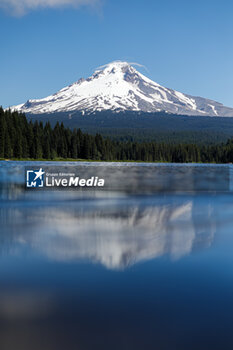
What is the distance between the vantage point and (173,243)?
11898 mm

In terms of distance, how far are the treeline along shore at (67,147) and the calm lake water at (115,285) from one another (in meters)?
88.1

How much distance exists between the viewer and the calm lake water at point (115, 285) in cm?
568

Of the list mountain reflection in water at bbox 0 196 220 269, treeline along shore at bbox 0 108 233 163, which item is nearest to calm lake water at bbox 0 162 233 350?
mountain reflection in water at bbox 0 196 220 269

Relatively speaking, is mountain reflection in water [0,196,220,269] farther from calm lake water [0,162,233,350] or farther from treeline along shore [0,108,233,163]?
treeline along shore [0,108,233,163]

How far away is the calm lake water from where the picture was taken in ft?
18.6

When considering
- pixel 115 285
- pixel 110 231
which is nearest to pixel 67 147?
pixel 110 231

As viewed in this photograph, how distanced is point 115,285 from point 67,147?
129 metres

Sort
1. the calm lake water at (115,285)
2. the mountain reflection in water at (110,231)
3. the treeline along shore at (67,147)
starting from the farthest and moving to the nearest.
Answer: the treeline along shore at (67,147) < the mountain reflection in water at (110,231) < the calm lake water at (115,285)

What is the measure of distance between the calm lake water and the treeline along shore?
8807cm

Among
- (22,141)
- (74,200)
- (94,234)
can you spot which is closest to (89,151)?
(22,141)

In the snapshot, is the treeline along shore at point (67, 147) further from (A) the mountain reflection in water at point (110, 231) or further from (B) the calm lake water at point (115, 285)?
(B) the calm lake water at point (115, 285)

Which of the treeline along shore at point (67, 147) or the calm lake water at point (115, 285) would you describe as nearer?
the calm lake water at point (115, 285)

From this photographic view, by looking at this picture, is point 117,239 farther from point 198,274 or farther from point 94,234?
point 198,274

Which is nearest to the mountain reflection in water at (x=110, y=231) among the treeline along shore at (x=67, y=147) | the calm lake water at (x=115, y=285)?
the calm lake water at (x=115, y=285)
